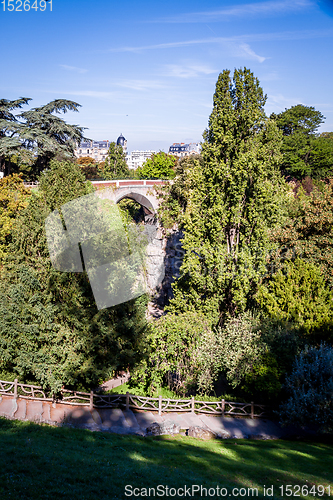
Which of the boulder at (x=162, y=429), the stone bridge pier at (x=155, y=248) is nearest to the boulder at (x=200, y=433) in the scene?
the boulder at (x=162, y=429)

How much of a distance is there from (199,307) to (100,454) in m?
10.7

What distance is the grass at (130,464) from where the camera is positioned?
6891 millimetres

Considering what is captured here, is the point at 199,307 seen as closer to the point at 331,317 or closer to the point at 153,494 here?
the point at 331,317

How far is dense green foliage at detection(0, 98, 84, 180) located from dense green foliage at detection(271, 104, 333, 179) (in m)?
28.7

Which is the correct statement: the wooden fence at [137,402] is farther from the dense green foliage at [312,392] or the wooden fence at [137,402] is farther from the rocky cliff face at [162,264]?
the rocky cliff face at [162,264]

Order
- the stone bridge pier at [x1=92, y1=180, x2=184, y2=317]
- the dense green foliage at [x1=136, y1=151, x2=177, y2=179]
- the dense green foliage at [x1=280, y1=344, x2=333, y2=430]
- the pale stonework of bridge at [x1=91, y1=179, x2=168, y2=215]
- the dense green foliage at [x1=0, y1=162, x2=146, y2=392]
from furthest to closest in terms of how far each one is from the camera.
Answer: the dense green foliage at [x1=136, y1=151, x2=177, y2=179]
the pale stonework of bridge at [x1=91, y1=179, x2=168, y2=215]
the stone bridge pier at [x1=92, y1=180, x2=184, y2=317]
the dense green foliage at [x1=0, y1=162, x2=146, y2=392]
the dense green foliage at [x1=280, y1=344, x2=333, y2=430]

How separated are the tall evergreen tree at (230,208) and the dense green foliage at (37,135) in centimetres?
Answer: 1783

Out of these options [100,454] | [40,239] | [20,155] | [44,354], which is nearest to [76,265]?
[40,239]

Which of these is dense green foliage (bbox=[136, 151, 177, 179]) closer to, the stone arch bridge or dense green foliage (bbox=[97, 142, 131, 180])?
dense green foliage (bbox=[97, 142, 131, 180])

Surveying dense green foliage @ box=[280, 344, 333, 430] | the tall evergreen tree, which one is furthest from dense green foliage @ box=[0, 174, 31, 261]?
dense green foliage @ box=[280, 344, 333, 430]

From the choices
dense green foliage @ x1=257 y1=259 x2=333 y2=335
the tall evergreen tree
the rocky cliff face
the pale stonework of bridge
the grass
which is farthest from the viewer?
the pale stonework of bridge

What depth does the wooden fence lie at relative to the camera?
14320mm

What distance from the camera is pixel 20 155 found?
30.2 m

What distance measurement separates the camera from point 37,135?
3200cm
